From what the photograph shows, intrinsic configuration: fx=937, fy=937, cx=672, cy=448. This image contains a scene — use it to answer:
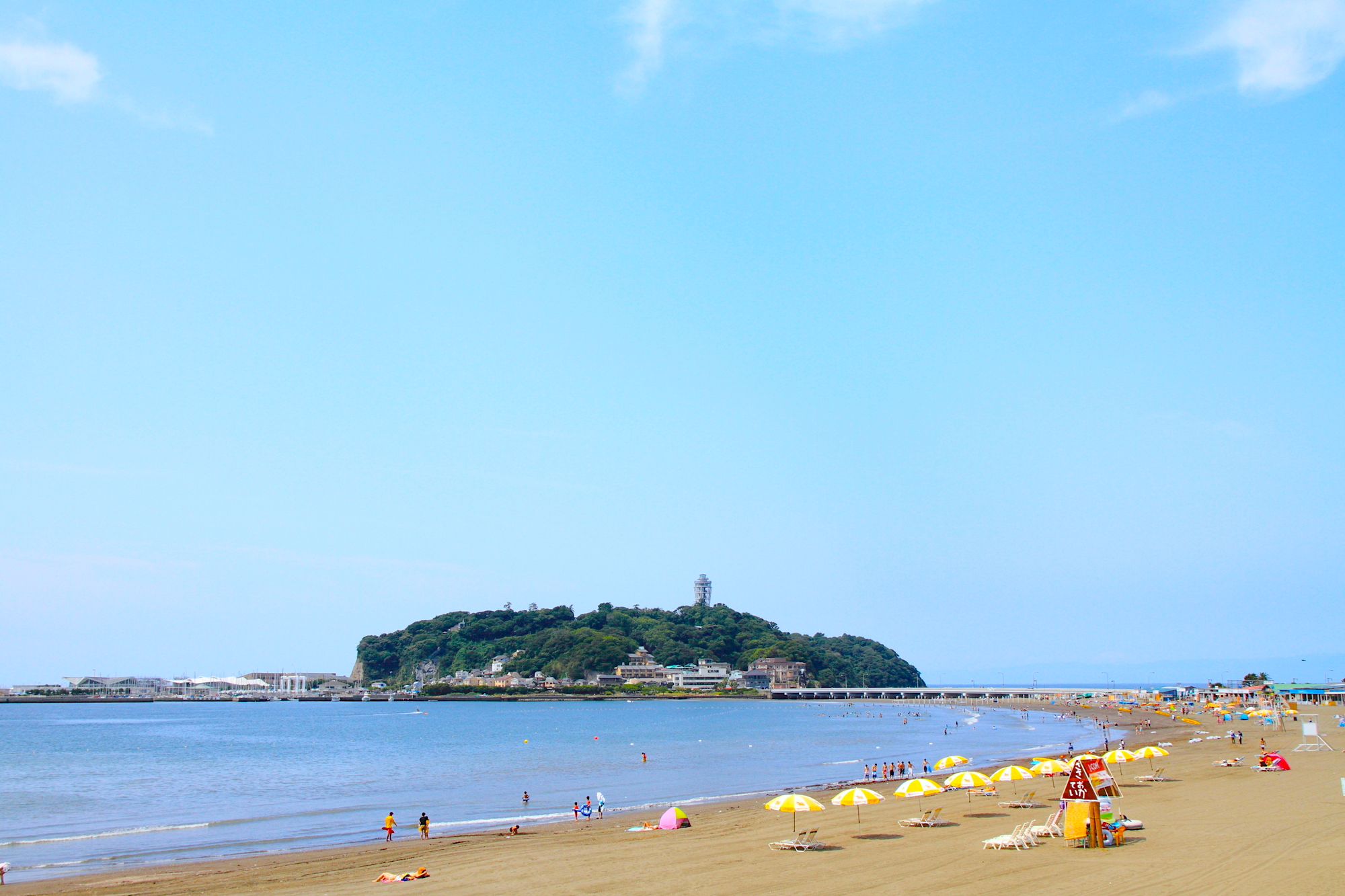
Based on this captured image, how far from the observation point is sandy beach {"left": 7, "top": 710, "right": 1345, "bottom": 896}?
17.5 meters

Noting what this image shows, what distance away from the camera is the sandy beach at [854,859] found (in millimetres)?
17531

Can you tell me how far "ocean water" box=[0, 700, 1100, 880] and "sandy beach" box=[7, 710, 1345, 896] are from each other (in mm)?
4322

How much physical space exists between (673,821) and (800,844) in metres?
5.70

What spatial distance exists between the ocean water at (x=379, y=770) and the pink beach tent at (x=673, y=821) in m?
6.51

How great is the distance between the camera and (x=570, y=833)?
27.9 meters

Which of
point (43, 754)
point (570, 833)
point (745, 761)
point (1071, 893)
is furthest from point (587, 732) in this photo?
point (1071, 893)

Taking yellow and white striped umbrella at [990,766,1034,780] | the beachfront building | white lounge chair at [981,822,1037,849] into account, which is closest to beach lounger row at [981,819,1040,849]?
white lounge chair at [981,822,1037,849]

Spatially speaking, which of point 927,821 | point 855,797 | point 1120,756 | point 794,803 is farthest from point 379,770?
point 1120,756

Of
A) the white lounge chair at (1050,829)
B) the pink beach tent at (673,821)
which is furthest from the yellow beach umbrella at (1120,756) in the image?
the pink beach tent at (673,821)

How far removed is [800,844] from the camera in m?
22.7

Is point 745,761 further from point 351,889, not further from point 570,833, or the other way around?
point 351,889

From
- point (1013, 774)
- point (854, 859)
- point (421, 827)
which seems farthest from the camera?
point (421, 827)

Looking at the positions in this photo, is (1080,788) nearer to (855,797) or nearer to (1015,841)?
(1015,841)

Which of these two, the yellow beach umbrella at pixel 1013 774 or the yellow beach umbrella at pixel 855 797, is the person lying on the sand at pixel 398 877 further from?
the yellow beach umbrella at pixel 1013 774
